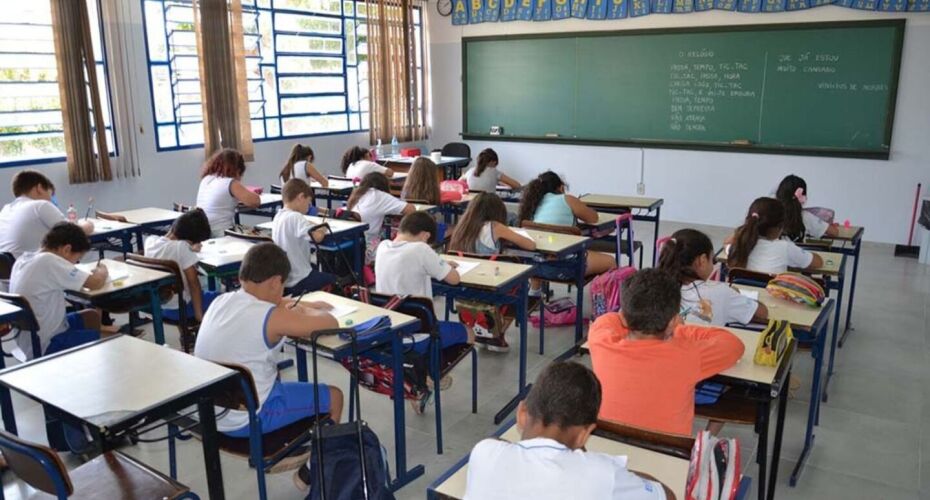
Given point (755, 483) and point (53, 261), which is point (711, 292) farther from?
point (53, 261)

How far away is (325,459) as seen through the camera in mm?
2373

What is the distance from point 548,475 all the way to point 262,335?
1381 millimetres

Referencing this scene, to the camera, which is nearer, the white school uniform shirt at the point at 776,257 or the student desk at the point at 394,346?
the student desk at the point at 394,346

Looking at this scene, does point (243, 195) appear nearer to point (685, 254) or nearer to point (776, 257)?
point (685, 254)

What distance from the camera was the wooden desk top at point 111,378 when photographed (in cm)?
209

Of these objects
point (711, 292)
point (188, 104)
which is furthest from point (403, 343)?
point (188, 104)

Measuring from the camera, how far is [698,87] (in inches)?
323

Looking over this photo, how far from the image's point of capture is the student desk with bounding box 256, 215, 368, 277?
495cm

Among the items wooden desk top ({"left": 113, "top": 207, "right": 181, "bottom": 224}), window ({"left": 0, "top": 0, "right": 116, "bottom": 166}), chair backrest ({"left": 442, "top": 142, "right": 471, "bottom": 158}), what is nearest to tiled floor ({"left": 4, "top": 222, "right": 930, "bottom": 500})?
wooden desk top ({"left": 113, "top": 207, "right": 181, "bottom": 224})

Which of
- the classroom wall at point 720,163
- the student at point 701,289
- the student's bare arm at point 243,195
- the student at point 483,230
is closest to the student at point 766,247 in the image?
the student at point 701,289

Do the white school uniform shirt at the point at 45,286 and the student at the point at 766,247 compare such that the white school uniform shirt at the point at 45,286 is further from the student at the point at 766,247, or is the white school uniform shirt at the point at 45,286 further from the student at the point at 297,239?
the student at the point at 766,247

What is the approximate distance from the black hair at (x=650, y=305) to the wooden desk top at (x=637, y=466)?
1.39 ft

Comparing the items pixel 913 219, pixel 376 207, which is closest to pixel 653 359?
pixel 376 207

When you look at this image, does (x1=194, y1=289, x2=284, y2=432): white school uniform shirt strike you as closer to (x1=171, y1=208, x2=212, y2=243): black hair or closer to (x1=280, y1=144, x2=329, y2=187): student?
(x1=171, y1=208, x2=212, y2=243): black hair
